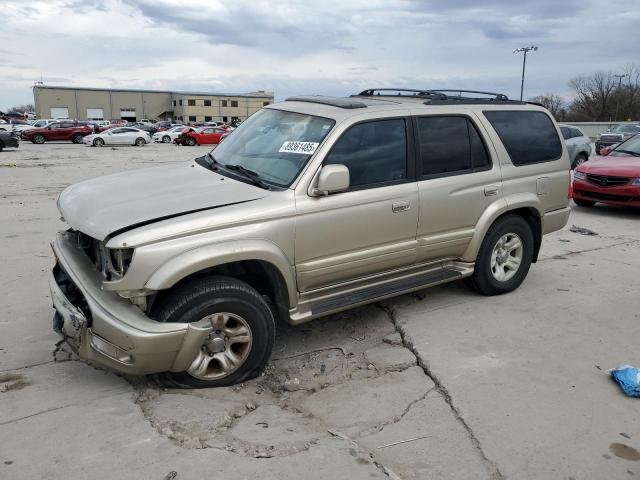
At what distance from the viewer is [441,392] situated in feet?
11.9

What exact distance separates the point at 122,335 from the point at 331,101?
2.57 meters

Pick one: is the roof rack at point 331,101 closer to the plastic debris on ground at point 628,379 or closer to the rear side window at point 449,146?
the rear side window at point 449,146

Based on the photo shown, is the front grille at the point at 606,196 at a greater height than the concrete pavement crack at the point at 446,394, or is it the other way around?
the front grille at the point at 606,196

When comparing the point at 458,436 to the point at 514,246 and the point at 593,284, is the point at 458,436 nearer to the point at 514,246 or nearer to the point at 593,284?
the point at 514,246

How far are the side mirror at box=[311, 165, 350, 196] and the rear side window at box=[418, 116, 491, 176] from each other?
0.99 meters

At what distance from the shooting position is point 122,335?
3.14m

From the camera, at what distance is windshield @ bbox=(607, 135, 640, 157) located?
411 inches

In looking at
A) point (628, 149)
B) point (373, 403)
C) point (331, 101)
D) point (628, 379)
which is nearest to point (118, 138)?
point (628, 149)

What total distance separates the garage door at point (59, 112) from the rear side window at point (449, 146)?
11026 centimetres

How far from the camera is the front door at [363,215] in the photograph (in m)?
3.85

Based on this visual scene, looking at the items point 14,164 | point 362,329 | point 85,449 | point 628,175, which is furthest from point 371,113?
point 14,164

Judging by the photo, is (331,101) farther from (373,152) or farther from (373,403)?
(373,403)

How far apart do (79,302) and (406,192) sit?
251 cm

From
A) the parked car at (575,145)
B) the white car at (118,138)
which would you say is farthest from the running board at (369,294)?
the white car at (118,138)
